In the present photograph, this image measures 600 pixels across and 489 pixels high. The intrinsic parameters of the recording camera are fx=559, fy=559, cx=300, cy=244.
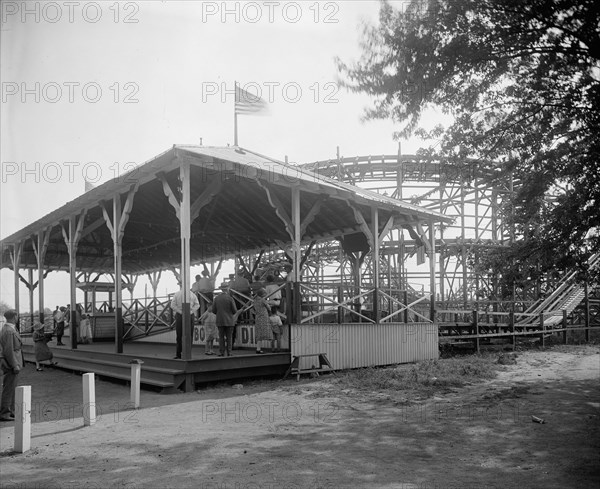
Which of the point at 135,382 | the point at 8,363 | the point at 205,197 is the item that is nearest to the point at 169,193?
the point at 205,197

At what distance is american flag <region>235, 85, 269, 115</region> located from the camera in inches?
590

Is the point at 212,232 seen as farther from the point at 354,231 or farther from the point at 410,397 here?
the point at 410,397

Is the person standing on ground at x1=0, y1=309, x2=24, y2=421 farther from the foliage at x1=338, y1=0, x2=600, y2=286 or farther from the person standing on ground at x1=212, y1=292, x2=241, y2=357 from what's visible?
the foliage at x1=338, y1=0, x2=600, y2=286

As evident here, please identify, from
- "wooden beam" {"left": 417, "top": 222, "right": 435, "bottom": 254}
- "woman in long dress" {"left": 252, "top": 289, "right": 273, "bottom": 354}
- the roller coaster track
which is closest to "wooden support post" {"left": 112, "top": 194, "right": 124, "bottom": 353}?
"woman in long dress" {"left": 252, "top": 289, "right": 273, "bottom": 354}

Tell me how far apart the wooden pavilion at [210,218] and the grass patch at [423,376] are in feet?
3.74

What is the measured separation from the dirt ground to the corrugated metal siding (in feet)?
5.59

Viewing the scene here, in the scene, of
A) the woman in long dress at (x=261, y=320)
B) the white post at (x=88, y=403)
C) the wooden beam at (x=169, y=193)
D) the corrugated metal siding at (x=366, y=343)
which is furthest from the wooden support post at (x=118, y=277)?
the white post at (x=88, y=403)

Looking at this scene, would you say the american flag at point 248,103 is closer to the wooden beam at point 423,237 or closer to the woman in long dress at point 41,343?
the wooden beam at point 423,237

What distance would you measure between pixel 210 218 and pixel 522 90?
34.2 feet

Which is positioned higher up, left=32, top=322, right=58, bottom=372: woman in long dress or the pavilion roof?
the pavilion roof

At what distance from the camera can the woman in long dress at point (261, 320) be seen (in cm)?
1250

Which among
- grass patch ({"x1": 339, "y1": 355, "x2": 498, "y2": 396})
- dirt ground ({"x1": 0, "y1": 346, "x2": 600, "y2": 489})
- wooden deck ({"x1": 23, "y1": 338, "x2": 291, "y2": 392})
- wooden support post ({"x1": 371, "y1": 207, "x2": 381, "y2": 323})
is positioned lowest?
grass patch ({"x1": 339, "y1": 355, "x2": 498, "y2": 396})

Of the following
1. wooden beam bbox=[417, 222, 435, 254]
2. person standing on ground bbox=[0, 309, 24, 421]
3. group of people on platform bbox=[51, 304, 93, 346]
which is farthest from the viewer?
group of people on platform bbox=[51, 304, 93, 346]

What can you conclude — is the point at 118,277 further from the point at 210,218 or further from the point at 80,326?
the point at 80,326
